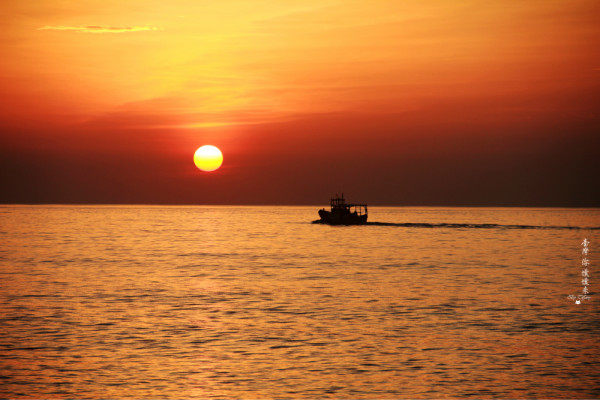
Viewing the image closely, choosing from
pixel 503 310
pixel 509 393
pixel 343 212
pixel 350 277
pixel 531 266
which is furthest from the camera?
pixel 343 212

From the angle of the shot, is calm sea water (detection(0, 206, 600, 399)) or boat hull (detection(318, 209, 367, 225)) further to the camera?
boat hull (detection(318, 209, 367, 225))

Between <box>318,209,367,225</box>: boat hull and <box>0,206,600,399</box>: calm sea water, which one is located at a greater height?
<box>318,209,367,225</box>: boat hull

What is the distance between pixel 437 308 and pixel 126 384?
22580 millimetres

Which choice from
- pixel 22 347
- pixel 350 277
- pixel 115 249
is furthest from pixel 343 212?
pixel 22 347

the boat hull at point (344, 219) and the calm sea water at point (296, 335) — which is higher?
the boat hull at point (344, 219)

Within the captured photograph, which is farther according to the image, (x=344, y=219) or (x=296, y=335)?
(x=344, y=219)

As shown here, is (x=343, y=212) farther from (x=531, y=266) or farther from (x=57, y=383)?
(x=57, y=383)

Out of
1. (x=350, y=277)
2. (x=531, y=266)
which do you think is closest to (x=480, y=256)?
(x=531, y=266)

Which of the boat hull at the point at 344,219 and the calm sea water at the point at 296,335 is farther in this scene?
the boat hull at the point at 344,219

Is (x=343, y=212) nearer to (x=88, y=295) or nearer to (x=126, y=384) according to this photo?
(x=88, y=295)

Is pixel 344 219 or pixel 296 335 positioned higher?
pixel 344 219

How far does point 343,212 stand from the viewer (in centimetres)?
18412

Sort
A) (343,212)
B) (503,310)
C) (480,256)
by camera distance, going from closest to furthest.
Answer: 1. (503,310)
2. (480,256)
3. (343,212)

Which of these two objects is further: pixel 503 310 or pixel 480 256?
pixel 480 256
